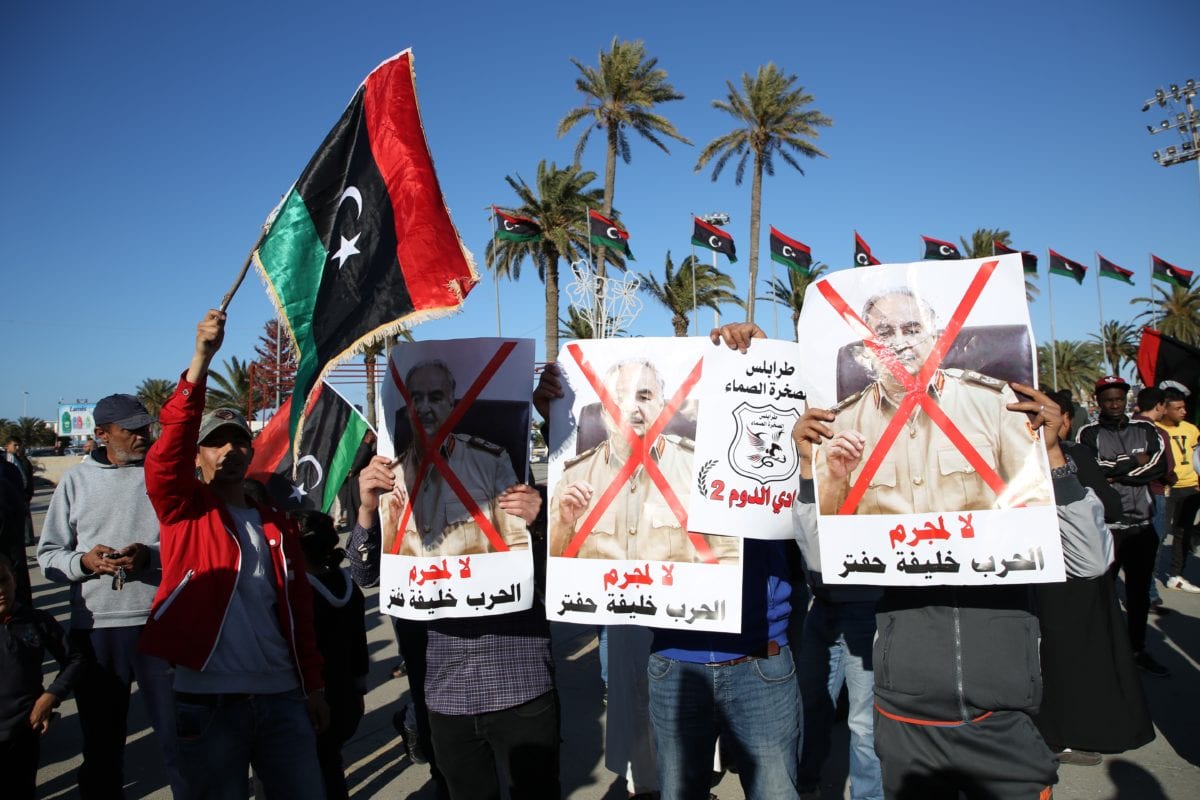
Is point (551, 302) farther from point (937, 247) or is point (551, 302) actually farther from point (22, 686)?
point (22, 686)

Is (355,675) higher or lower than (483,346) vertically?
lower

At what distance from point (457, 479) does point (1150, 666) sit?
6.04 meters

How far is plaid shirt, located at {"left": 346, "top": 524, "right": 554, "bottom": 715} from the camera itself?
275cm

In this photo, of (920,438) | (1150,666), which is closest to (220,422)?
(920,438)

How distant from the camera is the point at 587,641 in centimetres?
752

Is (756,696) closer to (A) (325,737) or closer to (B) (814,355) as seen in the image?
(B) (814,355)

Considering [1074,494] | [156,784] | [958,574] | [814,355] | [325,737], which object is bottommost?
[156,784]

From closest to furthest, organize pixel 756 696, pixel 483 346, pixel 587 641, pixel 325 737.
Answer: pixel 756 696
pixel 483 346
pixel 325 737
pixel 587 641

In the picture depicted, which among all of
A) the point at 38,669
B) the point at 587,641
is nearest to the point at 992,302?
the point at 38,669

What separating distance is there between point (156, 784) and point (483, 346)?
3.76 meters

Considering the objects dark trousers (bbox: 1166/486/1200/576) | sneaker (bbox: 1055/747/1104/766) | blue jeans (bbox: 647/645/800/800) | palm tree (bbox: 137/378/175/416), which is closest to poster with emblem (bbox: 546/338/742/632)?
blue jeans (bbox: 647/645/800/800)

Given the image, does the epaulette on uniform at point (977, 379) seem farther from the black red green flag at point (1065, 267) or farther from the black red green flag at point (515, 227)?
the black red green flag at point (1065, 267)

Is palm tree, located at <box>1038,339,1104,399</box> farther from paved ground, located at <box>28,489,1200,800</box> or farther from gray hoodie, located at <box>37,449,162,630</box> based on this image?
gray hoodie, located at <box>37,449,162,630</box>

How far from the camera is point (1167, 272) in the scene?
25859mm
